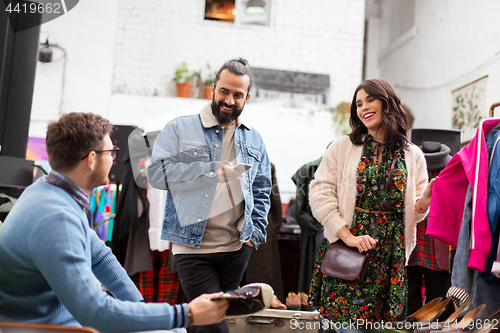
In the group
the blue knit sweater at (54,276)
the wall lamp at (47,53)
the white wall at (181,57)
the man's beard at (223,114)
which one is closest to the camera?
the blue knit sweater at (54,276)

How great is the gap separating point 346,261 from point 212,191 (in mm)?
665

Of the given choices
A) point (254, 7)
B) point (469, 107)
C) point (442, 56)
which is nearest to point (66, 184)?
point (469, 107)

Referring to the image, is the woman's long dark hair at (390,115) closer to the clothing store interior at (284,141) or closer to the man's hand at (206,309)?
the clothing store interior at (284,141)

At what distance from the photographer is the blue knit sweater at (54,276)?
113 cm

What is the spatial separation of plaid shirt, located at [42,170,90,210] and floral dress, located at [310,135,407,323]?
1199 millimetres

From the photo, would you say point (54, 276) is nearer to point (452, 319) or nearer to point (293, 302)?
point (452, 319)

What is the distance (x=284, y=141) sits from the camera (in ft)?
20.8

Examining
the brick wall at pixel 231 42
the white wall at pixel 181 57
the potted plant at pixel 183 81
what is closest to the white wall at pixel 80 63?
the white wall at pixel 181 57

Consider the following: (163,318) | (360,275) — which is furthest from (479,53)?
(163,318)

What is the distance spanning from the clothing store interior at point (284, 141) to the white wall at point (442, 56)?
31mm

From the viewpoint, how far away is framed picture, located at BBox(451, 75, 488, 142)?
4.43 meters

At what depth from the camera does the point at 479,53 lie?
4645mm

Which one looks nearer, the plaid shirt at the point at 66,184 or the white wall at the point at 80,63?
the plaid shirt at the point at 66,184

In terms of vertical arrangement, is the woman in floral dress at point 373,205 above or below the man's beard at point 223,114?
below
